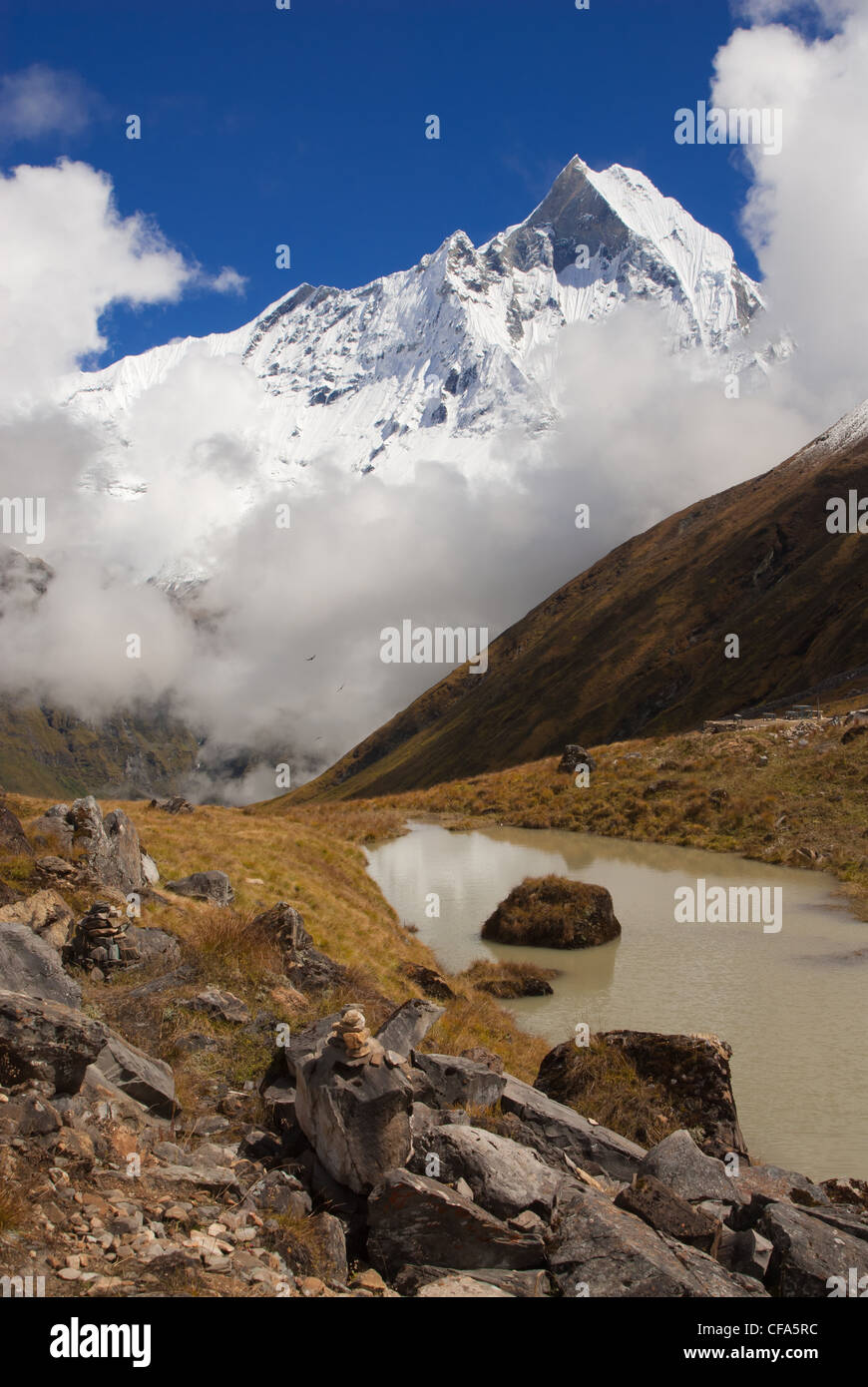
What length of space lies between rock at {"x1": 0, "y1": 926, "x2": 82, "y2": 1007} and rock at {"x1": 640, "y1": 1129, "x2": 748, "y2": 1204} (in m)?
8.31

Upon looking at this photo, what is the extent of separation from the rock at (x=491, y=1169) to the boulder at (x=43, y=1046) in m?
3.78

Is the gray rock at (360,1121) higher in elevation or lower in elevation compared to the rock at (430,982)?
higher

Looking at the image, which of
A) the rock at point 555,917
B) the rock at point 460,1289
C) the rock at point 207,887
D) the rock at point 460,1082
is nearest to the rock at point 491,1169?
the rock at point 460,1289

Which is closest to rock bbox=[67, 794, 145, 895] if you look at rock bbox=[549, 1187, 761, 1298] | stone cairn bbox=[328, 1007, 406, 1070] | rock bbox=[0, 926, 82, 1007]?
rock bbox=[0, 926, 82, 1007]

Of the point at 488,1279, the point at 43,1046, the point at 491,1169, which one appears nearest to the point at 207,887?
the point at 43,1046

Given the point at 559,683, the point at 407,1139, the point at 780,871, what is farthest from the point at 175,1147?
the point at 559,683

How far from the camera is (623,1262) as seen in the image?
26.3 ft

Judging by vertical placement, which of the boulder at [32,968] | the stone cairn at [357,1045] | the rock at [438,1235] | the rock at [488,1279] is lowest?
the rock at [488,1279]

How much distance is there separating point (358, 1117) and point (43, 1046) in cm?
346

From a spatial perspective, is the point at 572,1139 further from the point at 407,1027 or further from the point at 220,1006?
the point at 220,1006

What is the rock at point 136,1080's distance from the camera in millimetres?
10422

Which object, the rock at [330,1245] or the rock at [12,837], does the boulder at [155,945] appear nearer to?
the rock at [12,837]

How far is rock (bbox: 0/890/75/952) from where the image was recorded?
14.2 meters
